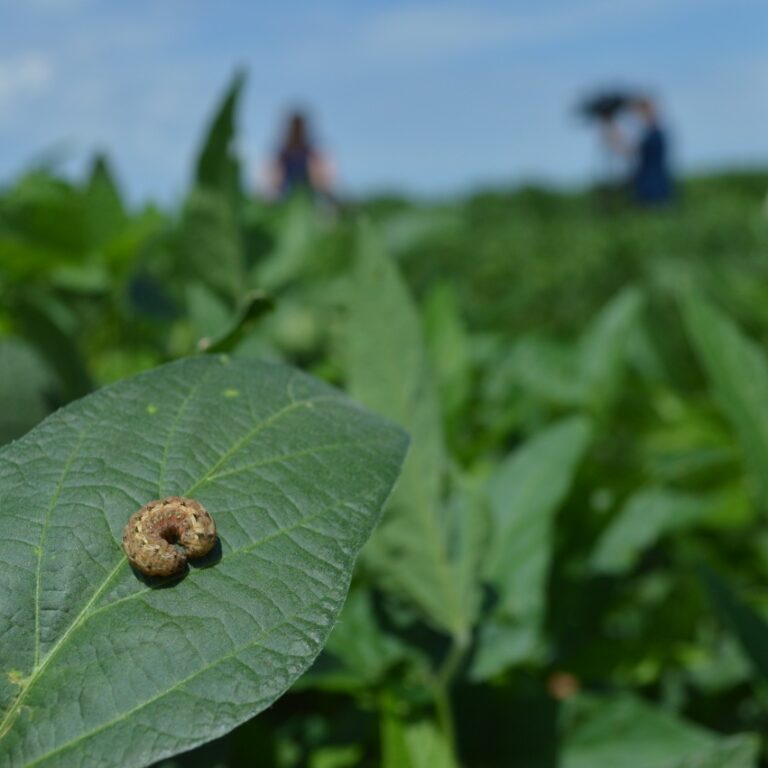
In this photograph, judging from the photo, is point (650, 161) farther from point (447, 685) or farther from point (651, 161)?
point (447, 685)

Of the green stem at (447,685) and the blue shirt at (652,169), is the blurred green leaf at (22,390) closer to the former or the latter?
the green stem at (447,685)

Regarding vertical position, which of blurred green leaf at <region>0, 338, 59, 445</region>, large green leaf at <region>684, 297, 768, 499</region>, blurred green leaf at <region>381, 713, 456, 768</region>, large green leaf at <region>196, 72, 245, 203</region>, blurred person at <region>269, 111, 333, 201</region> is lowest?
blurred green leaf at <region>381, 713, 456, 768</region>

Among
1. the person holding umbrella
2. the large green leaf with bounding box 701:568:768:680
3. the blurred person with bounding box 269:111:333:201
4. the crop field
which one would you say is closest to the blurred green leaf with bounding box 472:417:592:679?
the crop field

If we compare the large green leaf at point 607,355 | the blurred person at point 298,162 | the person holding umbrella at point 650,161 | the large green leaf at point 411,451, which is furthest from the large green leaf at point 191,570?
the person holding umbrella at point 650,161

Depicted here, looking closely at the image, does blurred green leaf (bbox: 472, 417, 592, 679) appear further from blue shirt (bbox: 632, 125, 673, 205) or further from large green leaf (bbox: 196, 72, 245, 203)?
blue shirt (bbox: 632, 125, 673, 205)

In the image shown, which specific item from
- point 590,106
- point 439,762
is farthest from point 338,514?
point 590,106

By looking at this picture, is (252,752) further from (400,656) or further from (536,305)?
(536,305)
